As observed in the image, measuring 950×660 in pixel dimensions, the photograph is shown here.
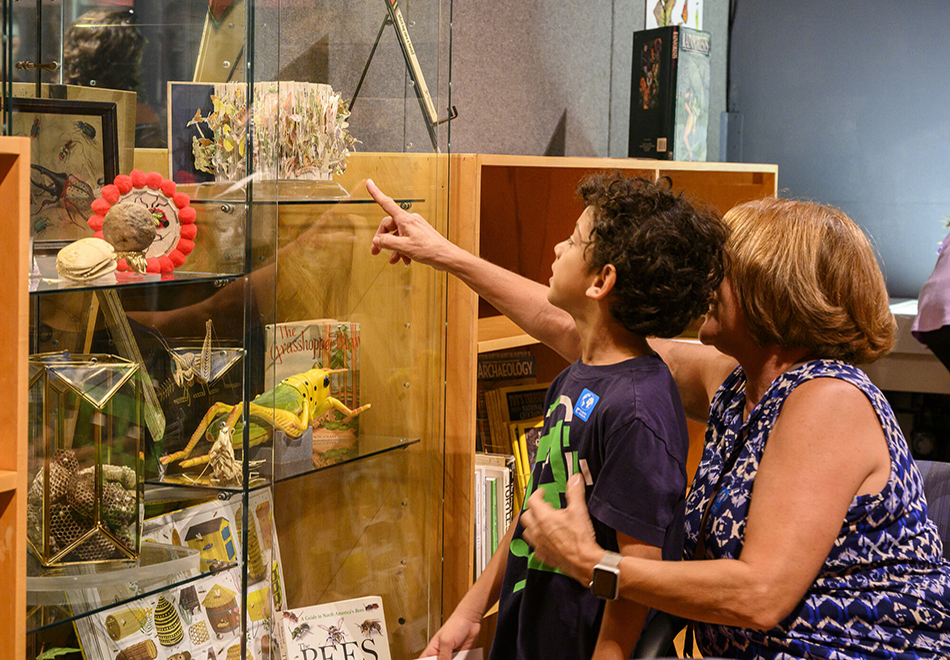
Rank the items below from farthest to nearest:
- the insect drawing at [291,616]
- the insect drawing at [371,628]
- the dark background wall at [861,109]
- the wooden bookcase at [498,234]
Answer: the dark background wall at [861,109], the wooden bookcase at [498,234], the insect drawing at [371,628], the insect drawing at [291,616]

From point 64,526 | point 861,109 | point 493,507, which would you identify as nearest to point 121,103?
point 64,526

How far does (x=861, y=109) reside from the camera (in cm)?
396

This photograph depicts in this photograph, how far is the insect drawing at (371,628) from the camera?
1568 millimetres

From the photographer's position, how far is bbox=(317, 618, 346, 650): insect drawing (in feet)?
4.96

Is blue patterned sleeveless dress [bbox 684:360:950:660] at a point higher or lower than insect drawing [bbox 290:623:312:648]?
higher

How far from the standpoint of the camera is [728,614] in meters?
1.12

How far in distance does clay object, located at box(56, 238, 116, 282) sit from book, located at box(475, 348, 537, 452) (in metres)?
1.18

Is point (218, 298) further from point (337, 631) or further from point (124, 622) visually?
point (337, 631)

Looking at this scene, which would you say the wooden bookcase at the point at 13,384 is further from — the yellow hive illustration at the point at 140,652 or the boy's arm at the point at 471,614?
the boy's arm at the point at 471,614

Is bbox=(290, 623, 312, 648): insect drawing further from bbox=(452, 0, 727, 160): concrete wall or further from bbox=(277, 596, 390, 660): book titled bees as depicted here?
bbox=(452, 0, 727, 160): concrete wall

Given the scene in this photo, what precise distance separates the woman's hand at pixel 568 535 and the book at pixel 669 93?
5.57 feet

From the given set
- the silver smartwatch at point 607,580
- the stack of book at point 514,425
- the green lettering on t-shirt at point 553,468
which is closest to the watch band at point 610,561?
the silver smartwatch at point 607,580

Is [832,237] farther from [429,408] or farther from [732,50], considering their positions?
[732,50]

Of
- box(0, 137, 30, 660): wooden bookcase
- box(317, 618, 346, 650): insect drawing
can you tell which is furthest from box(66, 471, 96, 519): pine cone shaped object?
box(317, 618, 346, 650): insect drawing
